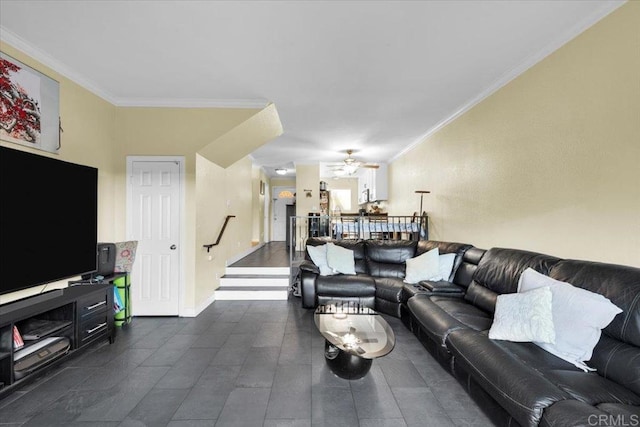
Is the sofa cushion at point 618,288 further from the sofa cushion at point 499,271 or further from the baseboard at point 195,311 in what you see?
the baseboard at point 195,311

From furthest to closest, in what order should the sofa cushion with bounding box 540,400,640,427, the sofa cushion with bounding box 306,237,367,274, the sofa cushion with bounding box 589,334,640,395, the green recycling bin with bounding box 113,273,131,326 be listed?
the sofa cushion with bounding box 306,237,367,274
the green recycling bin with bounding box 113,273,131,326
the sofa cushion with bounding box 589,334,640,395
the sofa cushion with bounding box 540,400,640,427

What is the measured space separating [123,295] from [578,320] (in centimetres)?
435

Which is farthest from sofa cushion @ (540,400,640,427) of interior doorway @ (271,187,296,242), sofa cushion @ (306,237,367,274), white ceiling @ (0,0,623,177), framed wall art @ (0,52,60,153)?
interior doorway @ (271,187,296,242)

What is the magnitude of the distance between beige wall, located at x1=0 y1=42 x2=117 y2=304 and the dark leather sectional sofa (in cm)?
381

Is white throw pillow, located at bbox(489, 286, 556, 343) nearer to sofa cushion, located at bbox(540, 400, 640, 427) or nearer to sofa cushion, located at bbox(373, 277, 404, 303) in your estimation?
sofa cushion, located at bbox(540, 400, 640, 427)

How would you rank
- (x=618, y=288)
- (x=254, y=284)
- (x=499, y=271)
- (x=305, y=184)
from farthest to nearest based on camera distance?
1. (x=305, y=184)
2. (x=254, y=284)
3. (x=499, y=271)
4. (x=618, y=288)

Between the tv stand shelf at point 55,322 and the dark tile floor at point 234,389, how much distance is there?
8.0 inches

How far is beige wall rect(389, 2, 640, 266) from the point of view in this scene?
193 centimetres

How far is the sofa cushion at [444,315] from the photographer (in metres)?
2.26

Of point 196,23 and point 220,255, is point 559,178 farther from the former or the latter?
point 220,255

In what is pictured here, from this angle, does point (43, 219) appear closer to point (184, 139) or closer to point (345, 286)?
point (184, 139)

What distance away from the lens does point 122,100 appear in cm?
371

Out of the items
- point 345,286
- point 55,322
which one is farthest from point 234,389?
point 345,286

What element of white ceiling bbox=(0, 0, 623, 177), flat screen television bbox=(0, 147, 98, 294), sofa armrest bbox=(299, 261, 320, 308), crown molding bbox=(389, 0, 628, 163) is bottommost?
sofa armrest bbox=(299, 261, 320, 308)
